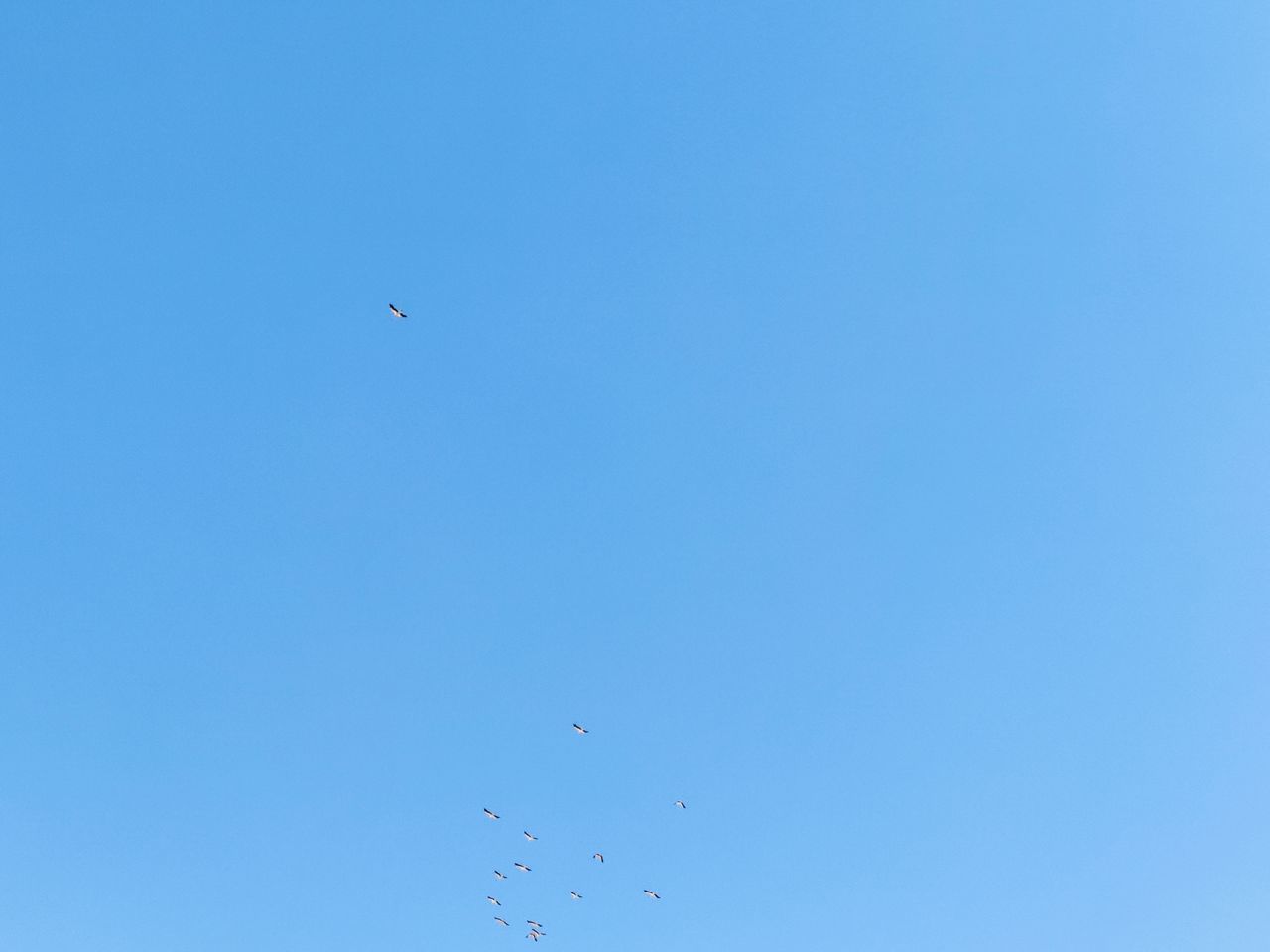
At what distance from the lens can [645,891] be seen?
268 ft

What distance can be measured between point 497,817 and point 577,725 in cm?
1351

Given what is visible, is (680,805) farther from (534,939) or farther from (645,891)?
(534,939)

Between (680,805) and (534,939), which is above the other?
(680,805)

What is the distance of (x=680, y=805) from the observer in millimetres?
78062

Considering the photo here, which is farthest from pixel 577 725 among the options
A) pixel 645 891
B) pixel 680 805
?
pixel 645 891

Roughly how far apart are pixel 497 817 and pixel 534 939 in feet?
37.7

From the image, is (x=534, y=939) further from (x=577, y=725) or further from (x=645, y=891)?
(x=577, y=725)

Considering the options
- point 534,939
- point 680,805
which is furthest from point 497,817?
point 680,805

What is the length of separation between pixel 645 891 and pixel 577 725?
18155 mm

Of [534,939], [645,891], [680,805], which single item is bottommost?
[534,939]

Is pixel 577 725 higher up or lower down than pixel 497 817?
higher up

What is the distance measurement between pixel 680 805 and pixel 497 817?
1782 centimetres

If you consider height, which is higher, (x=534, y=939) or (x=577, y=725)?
(x=577, y=725)

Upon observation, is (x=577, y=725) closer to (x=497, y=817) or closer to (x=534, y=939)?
(x=497, y=817)
